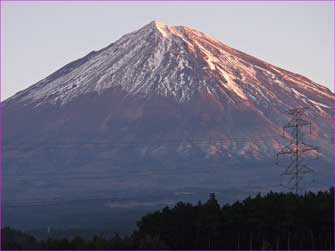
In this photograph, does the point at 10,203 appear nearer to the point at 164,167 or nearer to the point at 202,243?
the point at 164,167

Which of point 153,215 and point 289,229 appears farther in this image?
point 153,215

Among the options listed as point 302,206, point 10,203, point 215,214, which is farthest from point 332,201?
point 10,203

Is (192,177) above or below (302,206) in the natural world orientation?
above

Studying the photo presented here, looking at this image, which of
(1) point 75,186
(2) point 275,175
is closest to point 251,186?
(2) point 275,175

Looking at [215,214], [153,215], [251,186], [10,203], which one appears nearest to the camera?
[215,214]

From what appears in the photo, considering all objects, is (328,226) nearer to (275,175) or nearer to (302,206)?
(302,206)

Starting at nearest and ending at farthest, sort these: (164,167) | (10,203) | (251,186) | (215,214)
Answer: (215,214), (10,203), (251,186), (164,167)
